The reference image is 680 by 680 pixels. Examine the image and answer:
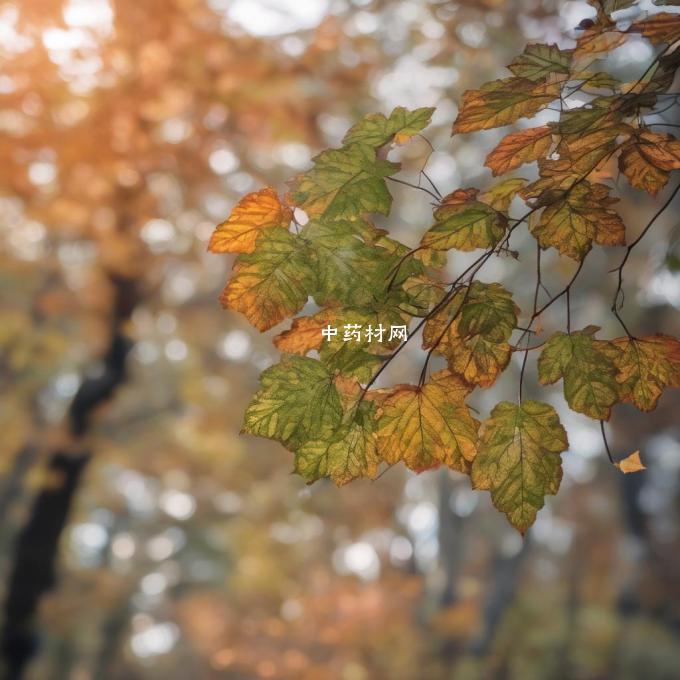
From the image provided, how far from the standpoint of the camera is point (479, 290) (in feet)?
2.20

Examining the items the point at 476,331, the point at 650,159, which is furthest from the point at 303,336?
the point at 650,159

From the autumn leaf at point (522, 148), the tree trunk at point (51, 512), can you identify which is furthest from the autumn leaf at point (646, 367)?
the tree trunk at point (51, 512)

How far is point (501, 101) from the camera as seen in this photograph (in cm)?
66

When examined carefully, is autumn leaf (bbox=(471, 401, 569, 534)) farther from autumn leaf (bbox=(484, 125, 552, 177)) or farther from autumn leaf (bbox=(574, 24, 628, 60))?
autumn leaf (bbox=(574, 24, 628, 60))

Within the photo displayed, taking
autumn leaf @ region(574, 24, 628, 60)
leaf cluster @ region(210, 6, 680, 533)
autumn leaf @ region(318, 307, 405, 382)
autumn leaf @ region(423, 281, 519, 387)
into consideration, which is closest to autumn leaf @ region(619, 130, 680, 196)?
leaf cluster @ region(210, 6, 680, 533)

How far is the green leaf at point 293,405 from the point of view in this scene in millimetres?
634

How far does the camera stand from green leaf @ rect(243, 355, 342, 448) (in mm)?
634

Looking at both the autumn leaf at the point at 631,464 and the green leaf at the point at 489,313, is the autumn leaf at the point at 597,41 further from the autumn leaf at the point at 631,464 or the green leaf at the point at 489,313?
the autumn leaf at the point at 631,464

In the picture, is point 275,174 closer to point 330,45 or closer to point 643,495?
point 330,45

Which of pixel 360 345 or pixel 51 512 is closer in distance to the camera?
pixel 360 345

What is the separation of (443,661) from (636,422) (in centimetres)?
392

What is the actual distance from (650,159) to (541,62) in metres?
0.17

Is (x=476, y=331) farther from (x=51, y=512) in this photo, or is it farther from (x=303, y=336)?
(x=51, y=512)

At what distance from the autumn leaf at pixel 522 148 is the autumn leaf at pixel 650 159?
3.8 inches
